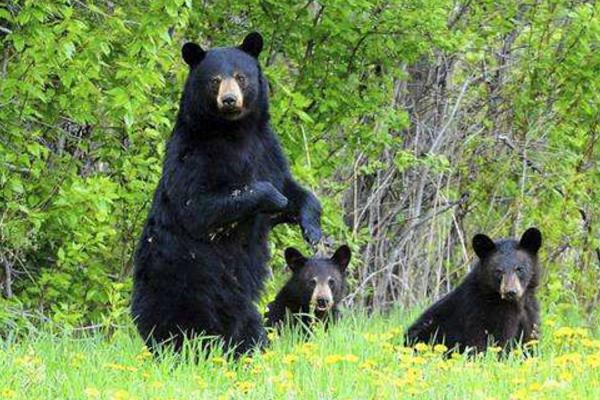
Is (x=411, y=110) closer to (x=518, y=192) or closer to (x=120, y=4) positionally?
(x=518, y=192)

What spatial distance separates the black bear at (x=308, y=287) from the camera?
10.5m

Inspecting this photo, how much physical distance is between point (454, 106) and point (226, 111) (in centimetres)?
597

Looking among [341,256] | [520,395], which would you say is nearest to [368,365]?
[520,395]

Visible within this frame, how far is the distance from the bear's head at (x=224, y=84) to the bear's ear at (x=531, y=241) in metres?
2.21

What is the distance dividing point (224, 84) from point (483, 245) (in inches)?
96.2

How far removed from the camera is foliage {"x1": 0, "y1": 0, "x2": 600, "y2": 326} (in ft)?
31.7

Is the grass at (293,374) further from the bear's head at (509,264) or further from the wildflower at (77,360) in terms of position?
the bear's head at (509,264)

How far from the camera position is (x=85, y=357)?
269 inches

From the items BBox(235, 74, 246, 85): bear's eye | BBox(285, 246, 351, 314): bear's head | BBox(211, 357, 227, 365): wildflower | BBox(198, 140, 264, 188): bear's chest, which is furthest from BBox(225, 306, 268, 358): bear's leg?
BBox(285, 246, 351, 314): bear's head

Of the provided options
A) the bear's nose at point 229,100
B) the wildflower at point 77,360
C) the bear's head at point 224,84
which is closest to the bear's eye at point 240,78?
the bear's head at point 224,84

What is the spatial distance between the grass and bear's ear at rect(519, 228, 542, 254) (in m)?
1.50

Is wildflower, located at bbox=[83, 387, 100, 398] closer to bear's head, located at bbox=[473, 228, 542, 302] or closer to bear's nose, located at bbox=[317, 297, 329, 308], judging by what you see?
bear's head, located at bbox=[473, 228, 542, 302]

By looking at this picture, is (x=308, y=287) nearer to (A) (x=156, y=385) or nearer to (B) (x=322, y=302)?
(B) (x=322, y=302)

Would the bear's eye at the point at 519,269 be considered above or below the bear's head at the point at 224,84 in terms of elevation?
below
